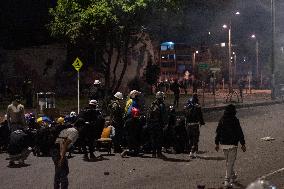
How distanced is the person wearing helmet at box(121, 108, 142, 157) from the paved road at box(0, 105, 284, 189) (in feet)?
1.34

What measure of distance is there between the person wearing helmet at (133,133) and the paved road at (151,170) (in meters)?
0.41

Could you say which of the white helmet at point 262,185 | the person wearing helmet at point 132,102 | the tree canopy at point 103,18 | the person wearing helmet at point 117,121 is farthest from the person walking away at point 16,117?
the tree canopy at point 103,18

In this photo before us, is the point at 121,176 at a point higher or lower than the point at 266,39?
lower

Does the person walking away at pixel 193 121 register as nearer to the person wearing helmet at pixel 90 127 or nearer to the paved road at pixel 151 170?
the paved road at pixel 151 170

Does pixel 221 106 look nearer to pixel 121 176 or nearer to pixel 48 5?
pixel 48 5

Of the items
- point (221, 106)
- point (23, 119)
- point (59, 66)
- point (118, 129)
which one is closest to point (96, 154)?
point (118, 129)

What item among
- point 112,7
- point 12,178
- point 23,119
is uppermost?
point 112,7

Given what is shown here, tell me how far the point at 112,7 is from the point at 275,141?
12.4 metres

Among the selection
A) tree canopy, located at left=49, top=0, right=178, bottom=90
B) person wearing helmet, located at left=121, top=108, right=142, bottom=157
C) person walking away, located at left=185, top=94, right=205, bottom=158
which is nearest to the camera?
person walking away, located at left=185, top=94, right=205, bottom=158

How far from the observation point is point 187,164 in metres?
13.0

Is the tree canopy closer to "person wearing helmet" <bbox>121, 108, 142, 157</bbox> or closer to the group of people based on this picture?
the group of people

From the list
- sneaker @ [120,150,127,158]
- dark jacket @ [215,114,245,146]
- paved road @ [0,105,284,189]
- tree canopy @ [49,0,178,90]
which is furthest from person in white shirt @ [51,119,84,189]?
tree canopy @ [49,0,178,90]

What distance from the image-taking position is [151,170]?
478 inches

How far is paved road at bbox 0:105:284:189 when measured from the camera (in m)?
10.6
